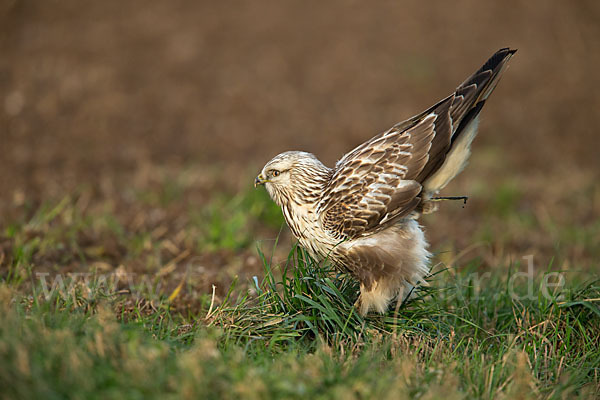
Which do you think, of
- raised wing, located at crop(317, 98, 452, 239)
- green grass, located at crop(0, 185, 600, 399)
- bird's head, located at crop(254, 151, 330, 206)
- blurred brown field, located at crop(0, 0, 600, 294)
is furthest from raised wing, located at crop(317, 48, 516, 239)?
blurred brown field, located at crop(0, 0, 600, 294)

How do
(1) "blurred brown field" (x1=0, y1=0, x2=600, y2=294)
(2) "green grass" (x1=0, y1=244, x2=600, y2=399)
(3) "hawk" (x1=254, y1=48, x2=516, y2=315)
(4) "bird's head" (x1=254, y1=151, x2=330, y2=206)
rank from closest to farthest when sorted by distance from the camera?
(2) "green grass" (x1=0, y1=244, x2=600, y2=399), (3) "hawk" (x1=254, y1=48, x2=516, y2=315), (4) "bird's head" (x1=254, y1=151, x2=330, y2=206), (1) "blurred brown field" (x1=0, y1=0, x2=600, y2=294)

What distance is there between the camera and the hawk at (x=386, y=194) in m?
4.57

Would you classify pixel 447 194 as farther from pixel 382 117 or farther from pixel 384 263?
pixel 384 263

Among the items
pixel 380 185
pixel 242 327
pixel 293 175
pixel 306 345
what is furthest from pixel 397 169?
pixel 242 327

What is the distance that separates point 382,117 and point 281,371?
9.33 metres

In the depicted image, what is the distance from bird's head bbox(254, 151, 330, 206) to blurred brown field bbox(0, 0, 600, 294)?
56.0 inches

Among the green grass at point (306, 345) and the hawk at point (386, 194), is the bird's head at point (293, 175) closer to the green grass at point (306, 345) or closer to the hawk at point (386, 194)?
the hawk at point (386, 194)

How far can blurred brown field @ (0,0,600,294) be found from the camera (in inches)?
332

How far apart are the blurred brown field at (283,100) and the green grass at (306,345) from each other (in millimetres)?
1728

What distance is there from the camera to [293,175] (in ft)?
16.0

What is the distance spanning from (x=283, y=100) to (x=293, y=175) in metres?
8.12

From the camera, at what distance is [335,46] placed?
1482 centimetres

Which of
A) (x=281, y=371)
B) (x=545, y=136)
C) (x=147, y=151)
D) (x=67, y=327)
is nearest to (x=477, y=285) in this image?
(x=281, y=371)

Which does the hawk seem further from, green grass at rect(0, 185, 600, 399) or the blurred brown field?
the blurred brown field
